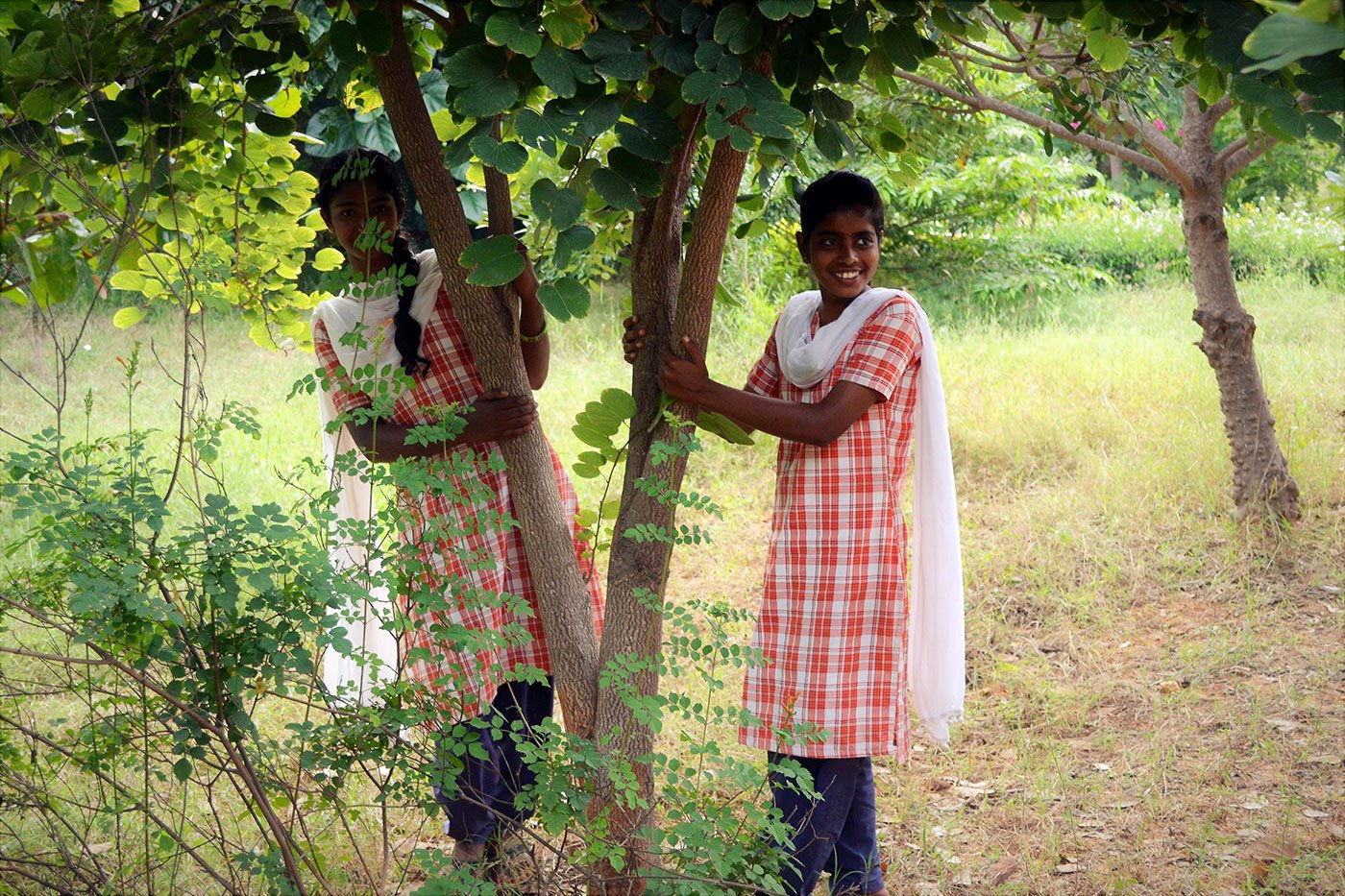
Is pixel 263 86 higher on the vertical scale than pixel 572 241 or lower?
higher

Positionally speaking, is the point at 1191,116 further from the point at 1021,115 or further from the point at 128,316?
the point at 128,316

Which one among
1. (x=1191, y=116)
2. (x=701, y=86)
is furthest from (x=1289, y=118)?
(x=1191, y=116)

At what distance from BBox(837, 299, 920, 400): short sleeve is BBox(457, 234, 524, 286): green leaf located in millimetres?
853

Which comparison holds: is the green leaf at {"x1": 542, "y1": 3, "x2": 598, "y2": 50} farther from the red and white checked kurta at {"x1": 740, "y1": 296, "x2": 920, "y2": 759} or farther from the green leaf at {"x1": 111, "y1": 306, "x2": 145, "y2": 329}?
the green leaf at {"x1": 111, "y1": 306, "x2": 145, "y2": 329}

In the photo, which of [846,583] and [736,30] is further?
[846,583]

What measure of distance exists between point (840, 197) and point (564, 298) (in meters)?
0.88

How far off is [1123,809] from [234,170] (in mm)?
2734

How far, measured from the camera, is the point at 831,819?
8.20 ft

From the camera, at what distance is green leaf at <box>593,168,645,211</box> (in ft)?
5.66

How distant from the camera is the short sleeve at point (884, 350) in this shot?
2.38 metres

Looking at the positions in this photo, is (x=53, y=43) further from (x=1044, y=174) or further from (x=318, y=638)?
(x=1044, y=174)

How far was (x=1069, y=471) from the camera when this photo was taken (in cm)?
547

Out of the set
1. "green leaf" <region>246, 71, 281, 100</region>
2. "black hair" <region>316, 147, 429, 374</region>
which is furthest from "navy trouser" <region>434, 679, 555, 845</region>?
"green leaf" <region>246, 71, 281, 100</region>

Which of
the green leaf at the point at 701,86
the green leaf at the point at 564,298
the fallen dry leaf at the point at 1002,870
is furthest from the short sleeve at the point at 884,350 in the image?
the fallen dry leaf at the point at 1002,870
